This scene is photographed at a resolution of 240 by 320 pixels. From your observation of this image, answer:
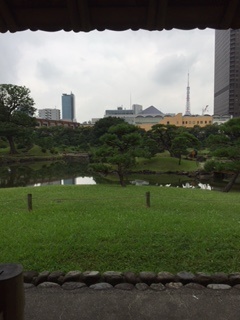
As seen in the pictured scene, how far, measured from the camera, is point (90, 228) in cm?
610

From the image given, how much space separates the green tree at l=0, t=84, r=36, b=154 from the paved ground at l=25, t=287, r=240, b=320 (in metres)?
36.9

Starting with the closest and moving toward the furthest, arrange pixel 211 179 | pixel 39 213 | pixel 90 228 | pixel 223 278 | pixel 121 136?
pixel 223 278 → pixel 90 228 → pixel 39 213 → pixel 121 136 → pixel 211 179

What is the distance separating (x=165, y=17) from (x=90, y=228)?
4.68 m

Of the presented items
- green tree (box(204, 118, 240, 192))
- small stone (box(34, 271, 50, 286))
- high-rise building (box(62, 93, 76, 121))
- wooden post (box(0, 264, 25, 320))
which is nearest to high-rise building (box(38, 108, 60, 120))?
high-rise building (box(62, 93, 76, 121))

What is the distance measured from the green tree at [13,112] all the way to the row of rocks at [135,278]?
36.3 m

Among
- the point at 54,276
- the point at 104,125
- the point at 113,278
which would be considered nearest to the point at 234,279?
the point at 113,278

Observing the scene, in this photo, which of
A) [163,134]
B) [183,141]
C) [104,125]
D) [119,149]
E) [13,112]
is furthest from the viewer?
[104,125]

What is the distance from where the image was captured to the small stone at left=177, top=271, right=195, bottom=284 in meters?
4.09

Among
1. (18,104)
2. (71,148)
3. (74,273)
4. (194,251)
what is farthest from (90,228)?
(71,148)

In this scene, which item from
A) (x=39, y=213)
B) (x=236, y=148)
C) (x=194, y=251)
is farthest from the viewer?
(x=236, y=148)

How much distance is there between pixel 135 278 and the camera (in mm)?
4148

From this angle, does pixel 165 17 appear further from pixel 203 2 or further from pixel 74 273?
pixel 74 273

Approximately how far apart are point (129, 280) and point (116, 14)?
3.77 meters

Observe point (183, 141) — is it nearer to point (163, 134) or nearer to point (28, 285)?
point (163, 134)
